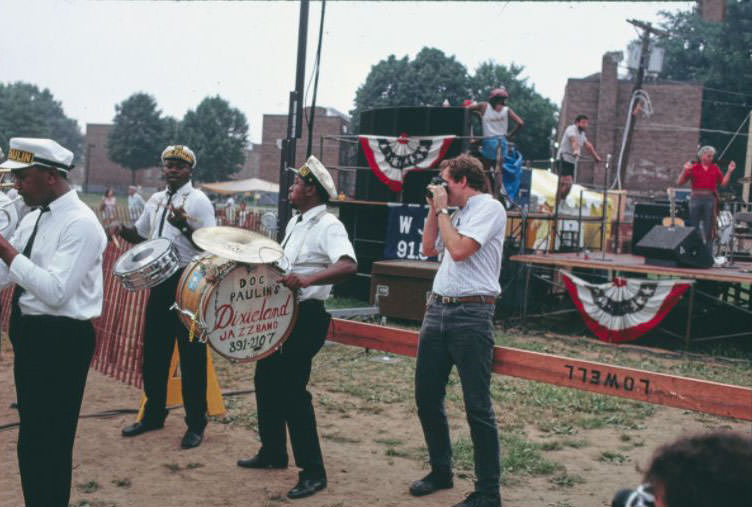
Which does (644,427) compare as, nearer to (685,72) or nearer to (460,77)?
(685,72)

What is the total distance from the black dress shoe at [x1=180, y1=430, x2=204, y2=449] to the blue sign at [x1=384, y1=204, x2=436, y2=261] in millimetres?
7533

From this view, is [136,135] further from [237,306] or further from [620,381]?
[620,381]

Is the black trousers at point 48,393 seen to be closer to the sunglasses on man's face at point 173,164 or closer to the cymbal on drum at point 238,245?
the cymbal on drum at point 238,245

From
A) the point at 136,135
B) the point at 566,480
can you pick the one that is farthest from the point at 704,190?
the point at 136,135

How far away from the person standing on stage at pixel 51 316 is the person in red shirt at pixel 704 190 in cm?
1133

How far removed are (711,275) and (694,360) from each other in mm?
1254

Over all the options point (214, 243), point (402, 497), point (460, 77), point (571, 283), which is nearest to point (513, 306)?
point (571, 283)

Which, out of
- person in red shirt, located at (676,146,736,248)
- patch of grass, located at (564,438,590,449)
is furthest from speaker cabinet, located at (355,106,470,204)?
patch of grass, located at (564,438,590,449)

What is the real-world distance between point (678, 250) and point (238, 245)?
901 centimetres

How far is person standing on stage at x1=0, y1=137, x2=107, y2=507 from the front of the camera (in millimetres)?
3605

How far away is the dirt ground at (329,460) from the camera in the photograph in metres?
4.90

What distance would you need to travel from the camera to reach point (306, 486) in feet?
16.0

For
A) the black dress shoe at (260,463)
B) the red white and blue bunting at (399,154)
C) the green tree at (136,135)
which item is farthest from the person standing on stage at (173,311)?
the green tree at (136,135)

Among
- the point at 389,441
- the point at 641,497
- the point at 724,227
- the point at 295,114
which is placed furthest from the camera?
the point at 724,227
